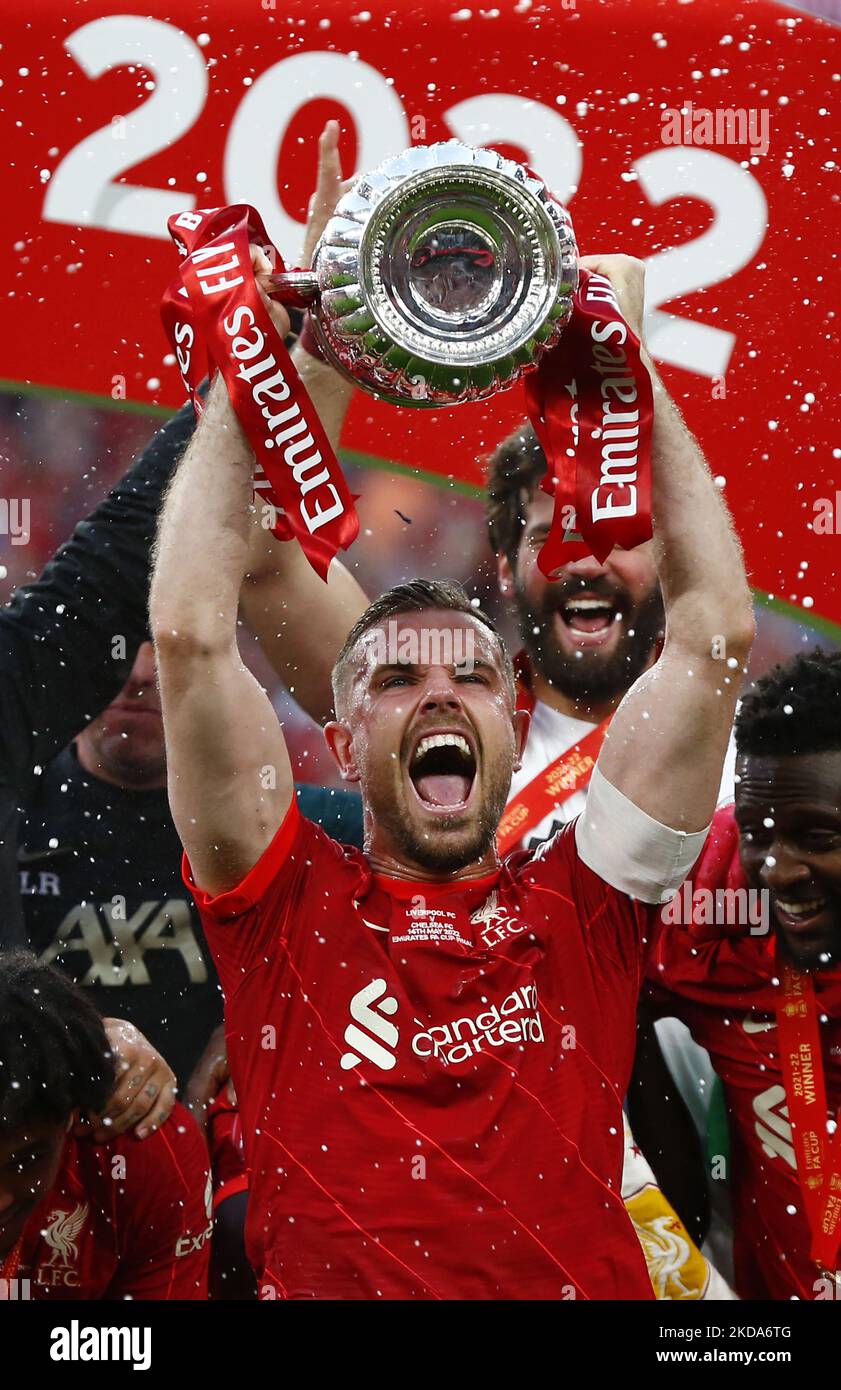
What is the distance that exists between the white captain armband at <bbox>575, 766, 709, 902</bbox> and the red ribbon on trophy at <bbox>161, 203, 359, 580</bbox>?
458 mm

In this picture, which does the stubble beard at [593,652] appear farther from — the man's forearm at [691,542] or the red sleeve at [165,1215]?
the red sleeve at [165,1215]

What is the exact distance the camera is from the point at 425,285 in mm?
1860

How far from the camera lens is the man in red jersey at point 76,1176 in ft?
7.43

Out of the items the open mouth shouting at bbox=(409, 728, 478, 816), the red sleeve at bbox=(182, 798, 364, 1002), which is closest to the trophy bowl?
the open mouth shouting at bbox=(409, 728, 478, 816)

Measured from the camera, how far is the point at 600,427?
1.94 metres

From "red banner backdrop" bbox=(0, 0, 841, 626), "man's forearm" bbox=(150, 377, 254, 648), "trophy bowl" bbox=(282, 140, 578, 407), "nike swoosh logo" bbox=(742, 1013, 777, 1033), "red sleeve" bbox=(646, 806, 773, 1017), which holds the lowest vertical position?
"nike swoosh logo" bbox=(742, 1013, 777, 1033)

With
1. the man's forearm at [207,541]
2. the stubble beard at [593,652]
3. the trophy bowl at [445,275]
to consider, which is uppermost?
the trophy bowl at [445,275]

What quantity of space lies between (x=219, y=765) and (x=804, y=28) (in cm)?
171

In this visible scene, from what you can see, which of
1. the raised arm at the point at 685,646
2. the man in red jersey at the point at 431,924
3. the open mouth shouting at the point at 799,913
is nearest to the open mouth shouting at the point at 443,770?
the man in red jersey at the point at 431,924

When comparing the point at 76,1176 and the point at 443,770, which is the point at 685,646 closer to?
the point at 443,770

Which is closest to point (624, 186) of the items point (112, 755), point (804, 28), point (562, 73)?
point (562, 73)

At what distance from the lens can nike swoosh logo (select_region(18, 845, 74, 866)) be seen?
261cm

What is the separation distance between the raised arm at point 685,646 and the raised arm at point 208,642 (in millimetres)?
472

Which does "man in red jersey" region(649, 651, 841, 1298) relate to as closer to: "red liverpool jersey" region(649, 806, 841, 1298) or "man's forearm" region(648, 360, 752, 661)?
"red liverpool jersey" region(649, 806, 841, 1298)
